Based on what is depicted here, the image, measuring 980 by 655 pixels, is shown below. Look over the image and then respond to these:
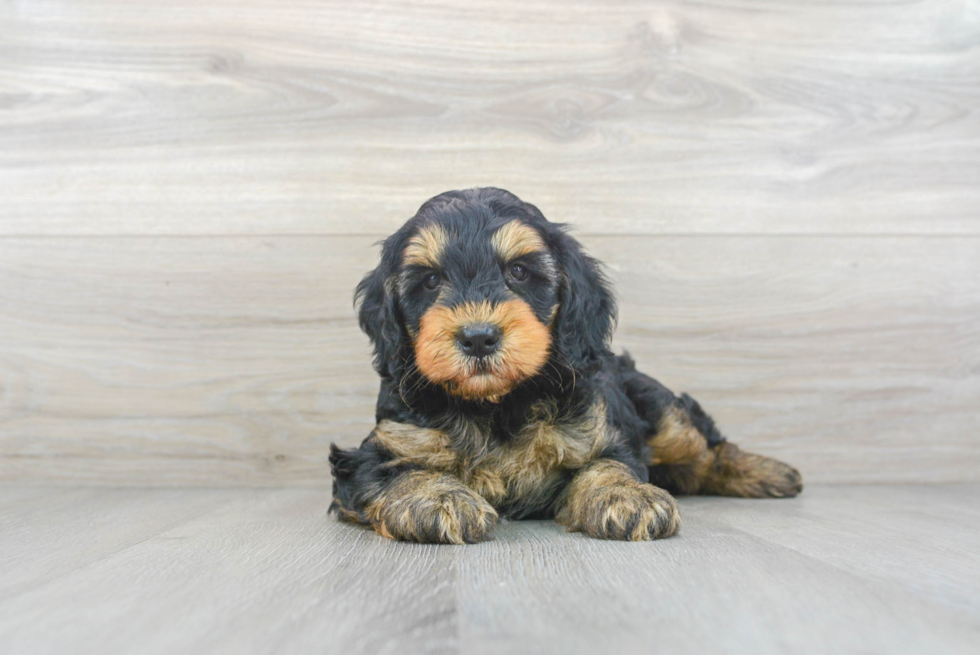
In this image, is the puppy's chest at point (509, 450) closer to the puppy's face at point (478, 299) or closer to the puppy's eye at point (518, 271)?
the puppy's face at point (478, 299)

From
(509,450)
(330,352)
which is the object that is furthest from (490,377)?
(330,352)

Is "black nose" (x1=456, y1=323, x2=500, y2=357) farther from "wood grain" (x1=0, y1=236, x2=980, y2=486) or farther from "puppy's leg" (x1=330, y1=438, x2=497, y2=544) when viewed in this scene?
"wood grain" (x1=0, y1=236, x2=980, y2=486)

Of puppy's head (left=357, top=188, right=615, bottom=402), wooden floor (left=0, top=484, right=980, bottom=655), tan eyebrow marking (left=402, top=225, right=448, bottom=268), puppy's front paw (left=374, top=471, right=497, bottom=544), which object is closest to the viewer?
wooden floor (left=0, top=484, right=980, bottom=655)

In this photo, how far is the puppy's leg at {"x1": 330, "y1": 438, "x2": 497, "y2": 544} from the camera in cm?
190

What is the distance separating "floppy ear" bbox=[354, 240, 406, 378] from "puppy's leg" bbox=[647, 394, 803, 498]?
964 mm

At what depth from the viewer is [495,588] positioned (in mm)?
1444

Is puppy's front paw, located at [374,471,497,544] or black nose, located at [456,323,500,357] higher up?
black nose, located at [456,323,500,357]

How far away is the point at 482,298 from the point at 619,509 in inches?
25.0

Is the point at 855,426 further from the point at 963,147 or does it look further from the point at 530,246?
the point at 530,246

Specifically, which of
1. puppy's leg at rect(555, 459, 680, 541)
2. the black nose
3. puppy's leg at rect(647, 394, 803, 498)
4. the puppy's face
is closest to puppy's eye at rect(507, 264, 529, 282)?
the puppy's face

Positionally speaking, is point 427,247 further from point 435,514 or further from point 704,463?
point 704,463

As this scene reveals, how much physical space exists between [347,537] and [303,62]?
2.07 metres

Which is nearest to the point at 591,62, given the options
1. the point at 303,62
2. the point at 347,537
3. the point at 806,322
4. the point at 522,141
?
the point at 522,141

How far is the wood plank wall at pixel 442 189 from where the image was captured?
323 cm
